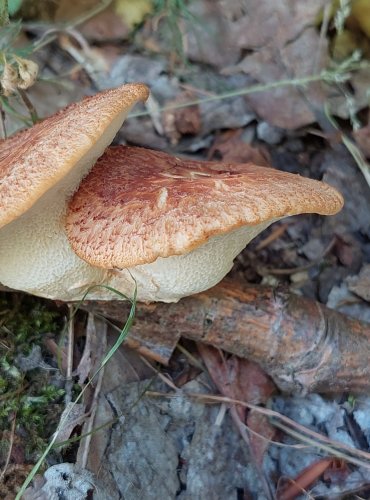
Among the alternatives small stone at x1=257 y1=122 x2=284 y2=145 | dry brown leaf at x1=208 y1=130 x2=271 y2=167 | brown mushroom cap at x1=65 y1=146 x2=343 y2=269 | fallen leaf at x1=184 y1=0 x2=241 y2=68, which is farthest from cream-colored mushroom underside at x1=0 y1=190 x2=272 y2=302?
fallen leaf at x1=184 y1=0 x2=241 y2=68

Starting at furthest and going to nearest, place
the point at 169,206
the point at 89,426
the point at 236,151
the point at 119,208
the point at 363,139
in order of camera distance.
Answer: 1. the point at 236,151
2. the point at 363,139
3. the point at 89,426
4. the point at 119,208
5. the point at 169,206

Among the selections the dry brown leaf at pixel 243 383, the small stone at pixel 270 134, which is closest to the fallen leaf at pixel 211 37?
the small stone at pixel 270 134

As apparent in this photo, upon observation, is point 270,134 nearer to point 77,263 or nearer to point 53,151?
point 77,263

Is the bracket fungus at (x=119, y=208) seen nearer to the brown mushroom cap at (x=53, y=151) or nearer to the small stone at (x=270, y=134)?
the brown mushroom cap at (x=53, y=151)

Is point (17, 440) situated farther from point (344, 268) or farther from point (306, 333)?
point (344, 268)

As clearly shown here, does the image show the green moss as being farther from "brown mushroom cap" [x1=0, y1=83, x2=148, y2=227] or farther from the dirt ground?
"brown mushroom cap" [x1=0, y1=83, x2=148, y2=227]

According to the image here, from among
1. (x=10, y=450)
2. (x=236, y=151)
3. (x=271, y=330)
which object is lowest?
(x=271, y=330)

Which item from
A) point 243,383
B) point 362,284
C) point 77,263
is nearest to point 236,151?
point 362,284
